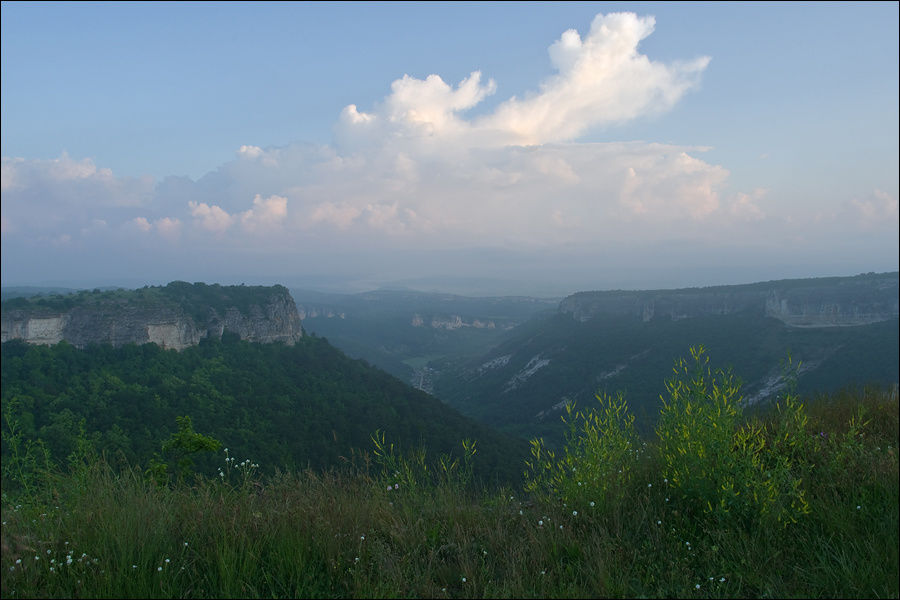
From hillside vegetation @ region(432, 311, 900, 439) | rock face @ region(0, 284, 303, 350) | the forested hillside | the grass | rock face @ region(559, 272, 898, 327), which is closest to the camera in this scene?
the grass

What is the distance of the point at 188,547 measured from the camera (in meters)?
2.91

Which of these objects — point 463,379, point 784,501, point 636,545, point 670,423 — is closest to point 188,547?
point 636,545

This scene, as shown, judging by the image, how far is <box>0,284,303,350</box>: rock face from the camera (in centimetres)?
3600

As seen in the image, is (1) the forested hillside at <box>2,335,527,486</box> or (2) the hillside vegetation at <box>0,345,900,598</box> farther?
(1) the forested hillside at <box>2,335,527,486</box>

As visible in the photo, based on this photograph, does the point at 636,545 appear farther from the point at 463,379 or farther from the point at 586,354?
the point at 463,379

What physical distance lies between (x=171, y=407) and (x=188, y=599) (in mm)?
25115

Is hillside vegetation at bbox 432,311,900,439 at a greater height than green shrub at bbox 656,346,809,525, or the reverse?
green shrub at bbox 656,346,809,525

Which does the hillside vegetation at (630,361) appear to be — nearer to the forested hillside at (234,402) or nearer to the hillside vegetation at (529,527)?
the forested hillside at (234,402)

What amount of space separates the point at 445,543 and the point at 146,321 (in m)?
45.0

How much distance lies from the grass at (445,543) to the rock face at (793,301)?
195 feet

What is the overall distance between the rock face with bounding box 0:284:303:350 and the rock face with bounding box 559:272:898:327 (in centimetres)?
6003

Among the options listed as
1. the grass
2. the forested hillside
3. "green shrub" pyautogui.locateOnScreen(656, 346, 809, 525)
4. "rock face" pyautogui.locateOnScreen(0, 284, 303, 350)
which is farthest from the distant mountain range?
"rock face" pyautogui.locateOnScreen(0, 284, 303, 350)

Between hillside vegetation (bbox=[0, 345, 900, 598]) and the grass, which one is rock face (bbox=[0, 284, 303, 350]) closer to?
hillside vegetation (bbox=[0, 345, 900, 598])

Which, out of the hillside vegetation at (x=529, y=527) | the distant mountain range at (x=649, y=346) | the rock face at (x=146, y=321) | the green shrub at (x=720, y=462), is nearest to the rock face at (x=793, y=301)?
the distant mountain range at (x=649, y=346)
